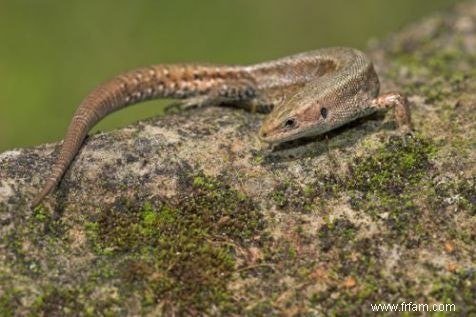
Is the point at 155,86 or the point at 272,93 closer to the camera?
the point at 155,86

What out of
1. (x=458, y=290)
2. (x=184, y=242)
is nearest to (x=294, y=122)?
(x=184, y=242)

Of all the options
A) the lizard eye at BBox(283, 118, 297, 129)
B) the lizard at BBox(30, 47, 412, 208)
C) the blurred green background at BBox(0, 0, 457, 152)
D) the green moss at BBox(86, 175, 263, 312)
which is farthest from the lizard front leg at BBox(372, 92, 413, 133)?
the blurred green background at BBox(0, 0, 457, 152)

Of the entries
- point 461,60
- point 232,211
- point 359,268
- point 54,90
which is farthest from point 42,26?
point 359,268

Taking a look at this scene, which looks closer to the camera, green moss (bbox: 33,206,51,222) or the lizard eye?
green moss (bbox: 33,206,51,222)

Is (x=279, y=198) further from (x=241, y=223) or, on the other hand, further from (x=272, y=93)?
(x=272, y=93)

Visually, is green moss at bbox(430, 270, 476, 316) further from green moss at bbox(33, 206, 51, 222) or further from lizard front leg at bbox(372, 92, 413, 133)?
green moss at bbox(33, 206, 51, 222)

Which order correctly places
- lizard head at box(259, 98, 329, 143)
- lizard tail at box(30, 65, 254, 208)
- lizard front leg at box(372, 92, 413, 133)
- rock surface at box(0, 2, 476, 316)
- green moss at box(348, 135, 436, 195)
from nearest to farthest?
rock surface at box(0, 2, 476, 316)
green moss at box(348, 135, 436, 195)
lizard head at box(259, 98, 329, 143)
lizard front leg at box(372, 92, 413, 133)
lizard tail at box(30, 65, 254, 208)

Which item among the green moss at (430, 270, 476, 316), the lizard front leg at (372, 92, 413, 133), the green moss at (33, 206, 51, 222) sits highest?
the lizard front leg at (372, 92, 413, 133)

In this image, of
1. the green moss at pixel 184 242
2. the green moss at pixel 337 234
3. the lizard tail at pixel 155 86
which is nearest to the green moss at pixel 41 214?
the green moss at pixel 184 242
